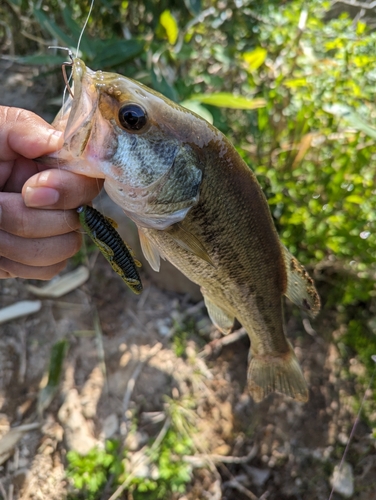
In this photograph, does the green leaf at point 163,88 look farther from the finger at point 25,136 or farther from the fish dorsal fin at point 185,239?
the fish dorsal fin at point 185,239

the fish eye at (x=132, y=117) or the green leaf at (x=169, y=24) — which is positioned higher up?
the green leaf at (x=169, y=24)

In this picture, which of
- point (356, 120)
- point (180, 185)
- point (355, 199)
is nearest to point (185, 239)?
point (180, 185)

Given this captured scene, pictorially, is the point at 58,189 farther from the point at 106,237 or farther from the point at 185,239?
the point at 185,239

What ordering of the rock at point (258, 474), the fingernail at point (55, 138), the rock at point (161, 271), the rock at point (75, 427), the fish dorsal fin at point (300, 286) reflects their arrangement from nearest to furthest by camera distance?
1. the fingernail at point (55, 138)
2. the fish dorsal fin at point (300, 286)
3. the rock at point (75, 427)
4. the rock at point (258, 474)
5. the rock at point (161, 271)

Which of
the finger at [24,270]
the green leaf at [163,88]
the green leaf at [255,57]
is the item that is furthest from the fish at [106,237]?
the green leaf at [255,57]

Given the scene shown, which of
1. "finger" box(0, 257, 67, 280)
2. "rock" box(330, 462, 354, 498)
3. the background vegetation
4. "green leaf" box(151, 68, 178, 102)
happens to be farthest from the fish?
"rock" box(330, 462, 354, 498)

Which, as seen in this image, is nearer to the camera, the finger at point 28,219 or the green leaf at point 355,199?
the finger at point 28,219

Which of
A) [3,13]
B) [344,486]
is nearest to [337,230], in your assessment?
[344,486]
